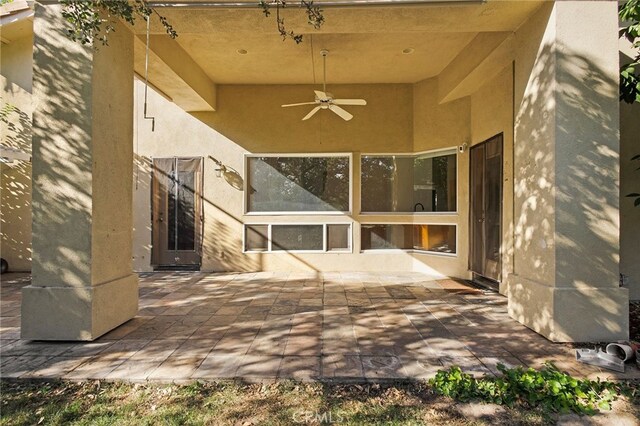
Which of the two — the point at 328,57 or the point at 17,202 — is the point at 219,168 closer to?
Answer: the point at 328,57

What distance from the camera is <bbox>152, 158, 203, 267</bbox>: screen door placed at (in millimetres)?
6996

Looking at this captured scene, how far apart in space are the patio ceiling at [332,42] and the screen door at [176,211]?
50.7 inches

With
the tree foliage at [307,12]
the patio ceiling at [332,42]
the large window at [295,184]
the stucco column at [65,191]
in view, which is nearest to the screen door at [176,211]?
the large window at [295,184]

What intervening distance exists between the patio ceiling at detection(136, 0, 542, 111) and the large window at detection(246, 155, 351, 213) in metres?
1.53

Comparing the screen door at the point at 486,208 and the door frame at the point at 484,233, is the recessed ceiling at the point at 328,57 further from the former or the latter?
the screen door at the point at 486,208

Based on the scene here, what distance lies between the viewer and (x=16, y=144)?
6617 mm

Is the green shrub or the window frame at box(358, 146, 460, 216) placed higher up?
the window frame at box(358, 146, 460, 216)

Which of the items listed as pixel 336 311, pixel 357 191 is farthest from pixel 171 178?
pixel 336 311

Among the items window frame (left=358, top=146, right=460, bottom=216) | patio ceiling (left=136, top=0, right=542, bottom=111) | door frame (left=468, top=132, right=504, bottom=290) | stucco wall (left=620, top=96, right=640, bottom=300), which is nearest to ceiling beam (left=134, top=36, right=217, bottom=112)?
patio ceiling (left=136, top=0, right=542, bottom=111)

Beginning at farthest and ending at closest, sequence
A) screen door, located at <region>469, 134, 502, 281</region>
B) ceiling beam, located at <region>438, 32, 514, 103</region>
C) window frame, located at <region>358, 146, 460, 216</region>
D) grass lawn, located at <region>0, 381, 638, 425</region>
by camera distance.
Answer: window frame, located at <region>358, 146, 460, 216</region>
screen door, located at <region>469, 134, 502, 281</region>
ceiling beam, located at <region>438, 32, 514, 103</region>
grass lawn, located at <region>0, 381, 638, 425</region>

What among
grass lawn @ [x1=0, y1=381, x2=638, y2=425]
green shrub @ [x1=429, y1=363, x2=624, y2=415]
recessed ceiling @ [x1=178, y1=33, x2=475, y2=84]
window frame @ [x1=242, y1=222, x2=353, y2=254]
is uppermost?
recessed ceiling @ [x1=178, y1=33, x2=475, y2=84]

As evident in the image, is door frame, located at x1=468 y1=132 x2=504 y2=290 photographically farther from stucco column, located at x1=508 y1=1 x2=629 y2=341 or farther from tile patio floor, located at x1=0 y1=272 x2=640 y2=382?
stucco column, located at x1=508 y1=1 x2=629 y2=341

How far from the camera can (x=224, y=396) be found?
2342mm

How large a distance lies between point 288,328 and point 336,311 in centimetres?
82
